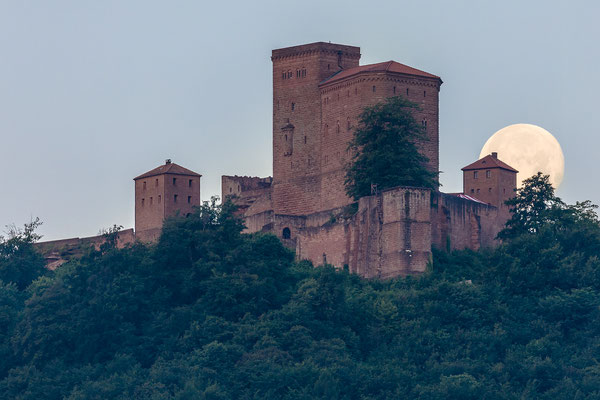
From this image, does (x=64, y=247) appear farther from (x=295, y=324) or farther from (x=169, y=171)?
(x=295, y=324)

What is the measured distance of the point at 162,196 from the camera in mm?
83062

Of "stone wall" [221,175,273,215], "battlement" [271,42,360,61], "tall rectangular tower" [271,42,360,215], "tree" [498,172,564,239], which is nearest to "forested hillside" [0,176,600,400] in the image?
"tree" [498,172,564,239]

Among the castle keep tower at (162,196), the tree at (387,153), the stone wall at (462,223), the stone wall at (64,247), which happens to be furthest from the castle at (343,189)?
the stone wall at (64,247)

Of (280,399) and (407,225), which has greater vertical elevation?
Result: (407,225)

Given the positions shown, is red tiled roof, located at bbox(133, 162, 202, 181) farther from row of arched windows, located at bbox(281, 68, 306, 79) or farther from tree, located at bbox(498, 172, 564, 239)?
tree, located at bbox(498, 172, 564, 239)

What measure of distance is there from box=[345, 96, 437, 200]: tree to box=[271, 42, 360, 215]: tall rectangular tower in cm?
470

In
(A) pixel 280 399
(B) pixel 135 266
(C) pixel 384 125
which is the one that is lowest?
(A) pixel 280 399

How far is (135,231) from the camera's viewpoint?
84125 millimetres

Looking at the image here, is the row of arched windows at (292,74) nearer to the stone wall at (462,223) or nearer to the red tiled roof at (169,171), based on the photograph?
the red tiled roof at (169,171)

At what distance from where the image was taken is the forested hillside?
63.0m

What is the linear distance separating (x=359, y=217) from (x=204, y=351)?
1034 cm

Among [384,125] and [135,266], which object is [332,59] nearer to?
[384,125]

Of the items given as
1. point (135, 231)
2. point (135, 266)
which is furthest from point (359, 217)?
point (135, 231)

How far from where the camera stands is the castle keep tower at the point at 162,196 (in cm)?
8275
